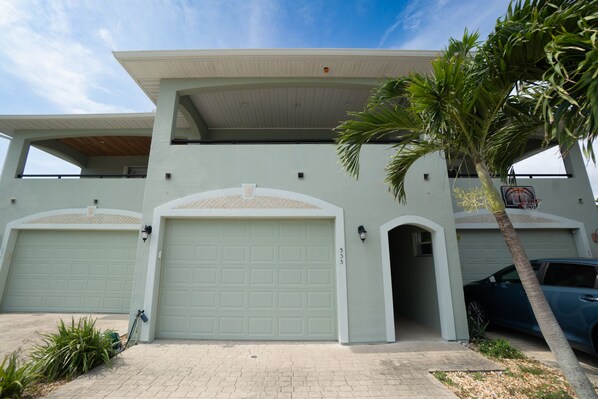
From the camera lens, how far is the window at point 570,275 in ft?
15.6

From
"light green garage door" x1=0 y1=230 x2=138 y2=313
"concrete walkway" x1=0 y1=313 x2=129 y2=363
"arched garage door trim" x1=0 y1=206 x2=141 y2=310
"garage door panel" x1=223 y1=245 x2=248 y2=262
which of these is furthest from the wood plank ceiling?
"garage door panel" x1=223 y1=245 x2=248 y2=262

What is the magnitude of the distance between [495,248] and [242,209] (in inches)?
298

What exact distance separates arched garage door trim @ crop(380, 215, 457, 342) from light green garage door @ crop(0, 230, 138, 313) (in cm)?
755

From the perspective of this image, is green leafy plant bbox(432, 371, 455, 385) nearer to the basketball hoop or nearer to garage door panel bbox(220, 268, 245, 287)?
garage door panel bbox(220, 268, 245, 287)

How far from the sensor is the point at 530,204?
27.7 ft

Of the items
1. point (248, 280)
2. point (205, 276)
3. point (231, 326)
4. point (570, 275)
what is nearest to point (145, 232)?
point (205, 276)

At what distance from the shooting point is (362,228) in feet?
20.5

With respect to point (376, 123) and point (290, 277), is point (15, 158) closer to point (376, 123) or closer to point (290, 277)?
point (290, 277)

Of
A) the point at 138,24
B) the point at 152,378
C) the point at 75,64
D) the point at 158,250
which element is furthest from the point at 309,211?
the point at 75,64

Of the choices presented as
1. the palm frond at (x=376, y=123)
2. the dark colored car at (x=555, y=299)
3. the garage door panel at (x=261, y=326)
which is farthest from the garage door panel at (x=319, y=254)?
the dark colored car at (x=555, y=299)

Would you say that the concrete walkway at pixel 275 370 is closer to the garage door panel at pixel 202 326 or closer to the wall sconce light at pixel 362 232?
the garage door panel at pixel 202 326

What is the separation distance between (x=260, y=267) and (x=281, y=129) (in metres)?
5.76

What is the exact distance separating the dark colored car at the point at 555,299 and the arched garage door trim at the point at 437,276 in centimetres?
111

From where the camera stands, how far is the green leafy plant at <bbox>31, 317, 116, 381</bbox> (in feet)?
14.1
